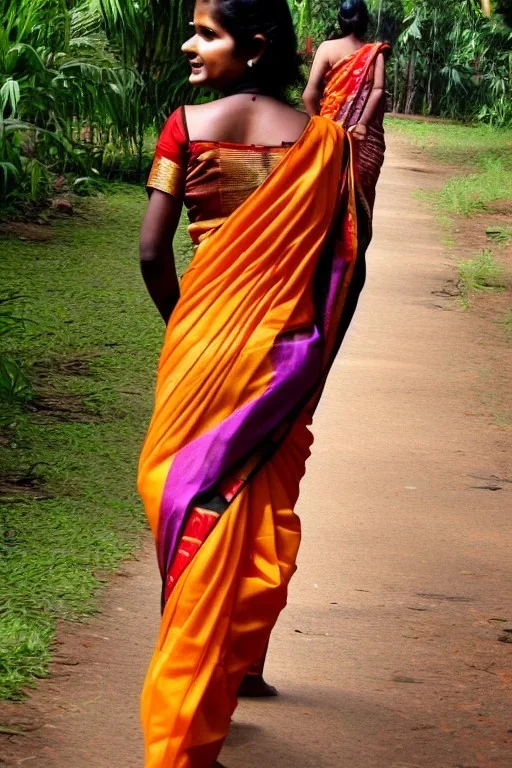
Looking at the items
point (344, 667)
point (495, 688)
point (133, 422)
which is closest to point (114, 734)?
point (344, 667)

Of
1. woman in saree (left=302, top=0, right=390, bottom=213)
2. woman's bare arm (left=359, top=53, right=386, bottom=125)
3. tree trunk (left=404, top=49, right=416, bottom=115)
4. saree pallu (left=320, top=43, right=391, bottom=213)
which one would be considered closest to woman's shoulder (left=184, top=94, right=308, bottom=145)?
woman in saree (left=302, top=0, right=390, bottom=213)

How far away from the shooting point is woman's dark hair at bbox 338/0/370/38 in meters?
7.77

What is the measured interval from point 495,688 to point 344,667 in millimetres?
393

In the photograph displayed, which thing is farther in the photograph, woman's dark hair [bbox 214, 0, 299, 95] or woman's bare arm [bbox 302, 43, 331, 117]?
woman's bare arm [bbox 302, 43, 331, 117]

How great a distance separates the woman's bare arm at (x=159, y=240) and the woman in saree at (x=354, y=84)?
4764 mm

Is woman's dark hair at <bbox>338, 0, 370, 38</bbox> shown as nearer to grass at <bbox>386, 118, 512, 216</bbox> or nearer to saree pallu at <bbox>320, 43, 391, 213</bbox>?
saree pallu at <bbox>320, 43, 391, 213</bbox>

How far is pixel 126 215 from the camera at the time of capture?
35.0ft

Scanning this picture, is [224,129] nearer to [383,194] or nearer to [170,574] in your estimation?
[170,574]

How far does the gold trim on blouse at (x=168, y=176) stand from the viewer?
262 cm

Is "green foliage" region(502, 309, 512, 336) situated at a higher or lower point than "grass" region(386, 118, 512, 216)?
higher

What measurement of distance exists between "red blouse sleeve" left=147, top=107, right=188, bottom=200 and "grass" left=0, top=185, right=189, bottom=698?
4.15ft

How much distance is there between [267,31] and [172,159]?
1.13 ft

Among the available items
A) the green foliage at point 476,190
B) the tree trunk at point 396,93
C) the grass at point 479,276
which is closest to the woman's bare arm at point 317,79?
the grass at point 479,276

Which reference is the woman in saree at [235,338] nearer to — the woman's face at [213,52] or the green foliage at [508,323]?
the woman's face at [213,52]
